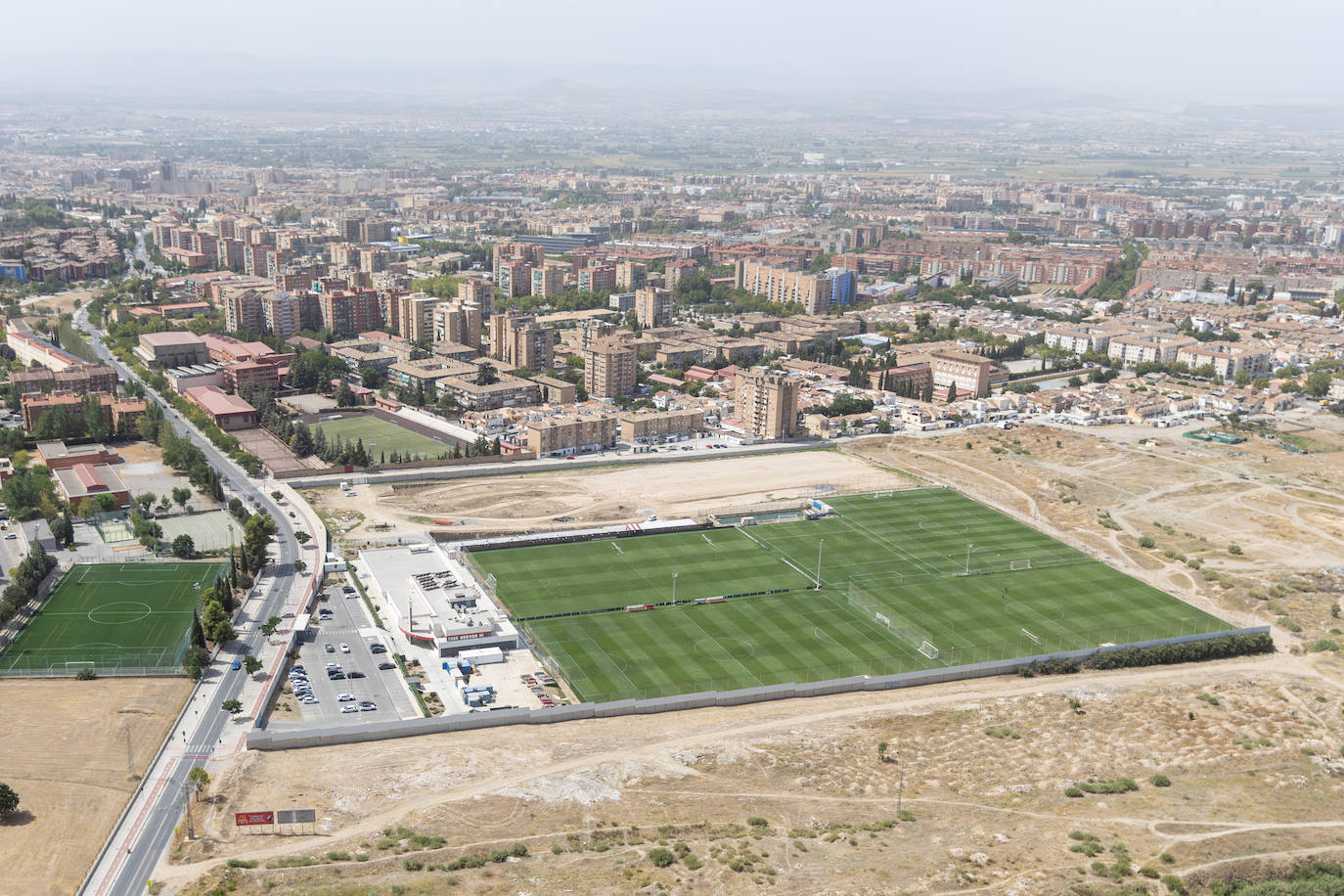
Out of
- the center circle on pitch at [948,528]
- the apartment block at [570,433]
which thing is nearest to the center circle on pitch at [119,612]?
the apartment block at [570,433]

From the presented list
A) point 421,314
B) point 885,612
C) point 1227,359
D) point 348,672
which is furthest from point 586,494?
point 1227,359

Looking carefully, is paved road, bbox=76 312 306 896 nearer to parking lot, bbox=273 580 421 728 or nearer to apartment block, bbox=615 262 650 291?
parking lot, bbox=273 580 421 728

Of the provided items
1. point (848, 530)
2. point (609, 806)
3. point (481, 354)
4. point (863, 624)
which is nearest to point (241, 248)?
point (481, 354)

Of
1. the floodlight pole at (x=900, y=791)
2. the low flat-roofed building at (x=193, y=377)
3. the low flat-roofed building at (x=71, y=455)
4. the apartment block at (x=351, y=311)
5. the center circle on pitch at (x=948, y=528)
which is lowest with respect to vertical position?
the center circle on pitch at (x=948, y=528)

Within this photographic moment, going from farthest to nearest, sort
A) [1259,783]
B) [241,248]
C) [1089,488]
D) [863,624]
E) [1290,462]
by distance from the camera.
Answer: [241,248] < [1290,462] < [1089,488] < [863,624] < [1259,783]

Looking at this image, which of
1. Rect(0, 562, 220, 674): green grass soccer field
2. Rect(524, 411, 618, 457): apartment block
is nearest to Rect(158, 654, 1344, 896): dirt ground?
Rect(0, 562, 220, 674): green grass soccer field

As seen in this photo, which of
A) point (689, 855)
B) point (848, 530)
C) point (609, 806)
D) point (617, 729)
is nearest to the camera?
point (689, 855)

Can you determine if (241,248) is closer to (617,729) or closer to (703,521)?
(703,521)

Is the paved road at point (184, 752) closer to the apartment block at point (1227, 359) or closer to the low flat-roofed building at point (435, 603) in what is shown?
the low flat-roofed building at point (435, 603)
